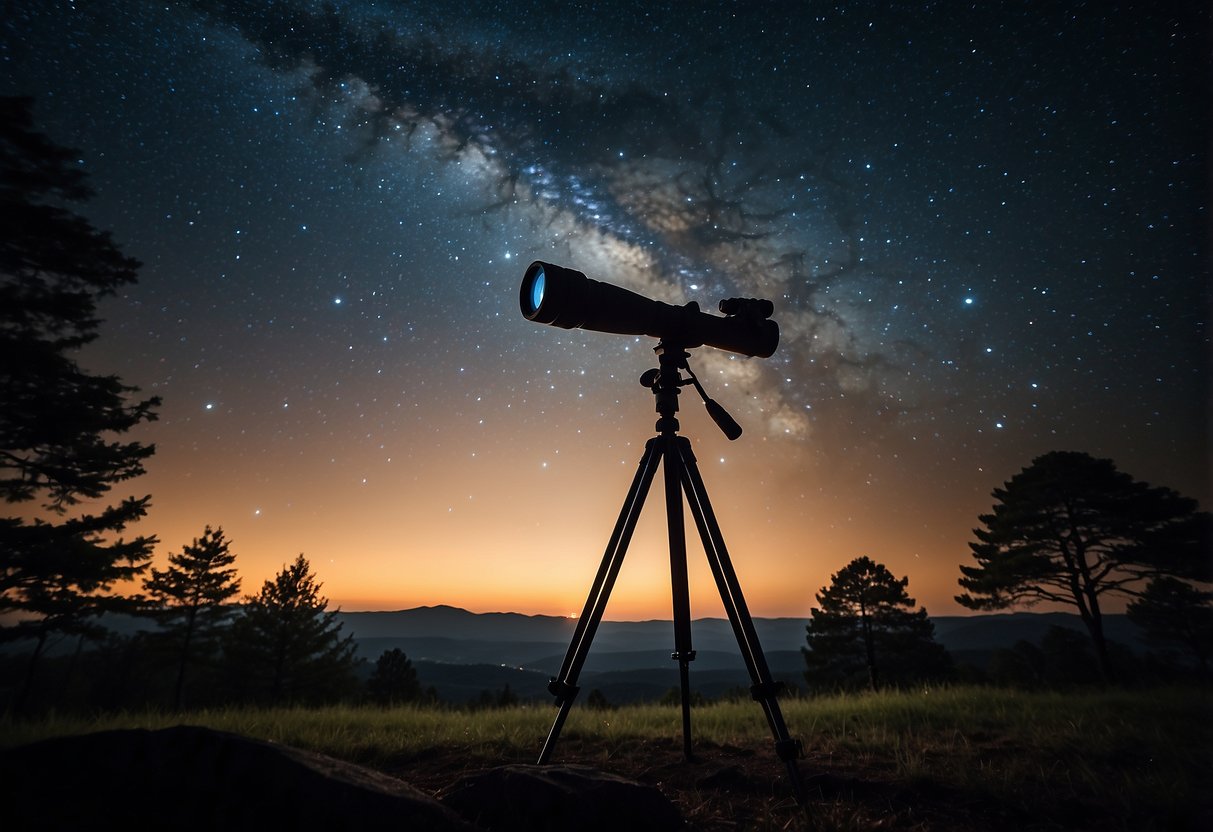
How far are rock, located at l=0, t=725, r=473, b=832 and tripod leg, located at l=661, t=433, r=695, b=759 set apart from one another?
1.90m

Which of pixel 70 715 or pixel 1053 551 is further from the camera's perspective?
pixel 1053 551

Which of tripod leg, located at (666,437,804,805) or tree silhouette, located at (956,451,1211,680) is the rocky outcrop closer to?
tripod leg, located at (666,437,804,805)

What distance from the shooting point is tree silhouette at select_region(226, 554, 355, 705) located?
29.3m

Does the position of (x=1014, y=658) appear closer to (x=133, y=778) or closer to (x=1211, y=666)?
(x=1211, y=666)

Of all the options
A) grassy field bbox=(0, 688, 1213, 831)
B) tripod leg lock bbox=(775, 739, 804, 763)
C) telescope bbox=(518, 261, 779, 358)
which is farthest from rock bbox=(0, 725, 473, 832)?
telescope bbox=(518, 261, 779, 358)

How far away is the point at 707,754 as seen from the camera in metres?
3.71

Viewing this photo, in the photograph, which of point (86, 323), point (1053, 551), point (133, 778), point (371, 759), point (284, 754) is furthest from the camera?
point (1053, 551)

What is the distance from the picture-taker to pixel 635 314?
3.32 meters

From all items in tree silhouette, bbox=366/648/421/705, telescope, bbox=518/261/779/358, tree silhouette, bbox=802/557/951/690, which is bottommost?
tree silhouette, bbox=366/648/421/705

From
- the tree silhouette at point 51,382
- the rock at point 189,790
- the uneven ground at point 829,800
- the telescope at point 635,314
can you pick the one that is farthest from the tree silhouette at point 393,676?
the telescope at point 635,314

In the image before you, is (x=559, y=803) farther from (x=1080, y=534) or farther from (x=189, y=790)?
(x=1080, y=534)

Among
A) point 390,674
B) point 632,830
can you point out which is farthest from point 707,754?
point 390,674

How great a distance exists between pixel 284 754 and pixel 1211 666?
5156cm

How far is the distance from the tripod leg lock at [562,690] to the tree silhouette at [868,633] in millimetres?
32771
